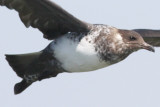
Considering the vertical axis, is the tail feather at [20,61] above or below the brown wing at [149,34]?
below

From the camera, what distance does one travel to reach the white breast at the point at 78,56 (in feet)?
32.9

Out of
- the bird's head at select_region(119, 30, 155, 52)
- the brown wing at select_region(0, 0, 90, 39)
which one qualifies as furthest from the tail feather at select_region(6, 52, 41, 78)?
the bird's head at select_region(119, 30, 155, 52)

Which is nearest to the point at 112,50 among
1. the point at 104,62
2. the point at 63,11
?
the point at 104,62

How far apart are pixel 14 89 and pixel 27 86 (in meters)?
0.23

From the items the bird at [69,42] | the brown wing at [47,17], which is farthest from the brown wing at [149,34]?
the brown wing at [47,17]

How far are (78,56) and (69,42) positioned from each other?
0.30 m

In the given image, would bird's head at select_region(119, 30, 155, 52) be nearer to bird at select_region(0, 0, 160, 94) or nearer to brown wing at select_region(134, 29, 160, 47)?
bird at select_region(0, 0, 160, 94)

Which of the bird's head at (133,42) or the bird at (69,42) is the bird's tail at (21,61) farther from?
the bird's head at (133,42)

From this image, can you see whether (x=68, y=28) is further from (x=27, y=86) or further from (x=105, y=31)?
(x=27, y=86)

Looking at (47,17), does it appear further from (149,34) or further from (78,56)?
(149,34)

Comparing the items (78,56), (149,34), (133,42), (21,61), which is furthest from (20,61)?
(149,34)

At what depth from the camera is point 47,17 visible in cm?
1031

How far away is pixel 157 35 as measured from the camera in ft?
37.7

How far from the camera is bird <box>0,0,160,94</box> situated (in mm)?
10016
